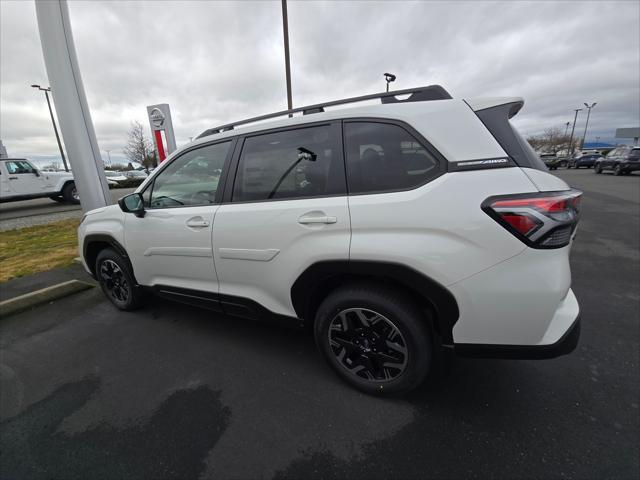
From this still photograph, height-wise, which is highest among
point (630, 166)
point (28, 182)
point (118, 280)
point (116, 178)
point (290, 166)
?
point (116, 178)

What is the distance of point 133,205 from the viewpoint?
2.83 metres

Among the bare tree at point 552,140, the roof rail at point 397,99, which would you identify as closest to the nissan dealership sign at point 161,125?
the roof rail at point 397,99

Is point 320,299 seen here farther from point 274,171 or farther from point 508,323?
point 508,323

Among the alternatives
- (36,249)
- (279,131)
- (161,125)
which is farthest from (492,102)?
(161,125)

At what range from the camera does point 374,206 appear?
69.7 inches

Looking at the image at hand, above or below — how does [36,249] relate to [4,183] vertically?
below

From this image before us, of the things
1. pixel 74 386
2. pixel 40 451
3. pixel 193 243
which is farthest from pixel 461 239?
pixel 74 386

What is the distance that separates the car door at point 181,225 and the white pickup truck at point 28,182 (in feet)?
40.7

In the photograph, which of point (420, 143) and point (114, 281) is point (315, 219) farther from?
point (114, 281)

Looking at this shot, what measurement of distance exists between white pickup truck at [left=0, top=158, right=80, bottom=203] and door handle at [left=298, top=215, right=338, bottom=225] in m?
14.2

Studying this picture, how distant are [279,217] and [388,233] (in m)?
0.74

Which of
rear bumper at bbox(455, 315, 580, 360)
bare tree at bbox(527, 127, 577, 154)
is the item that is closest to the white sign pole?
rear bumper at bbox(455, 315, 580, 360)

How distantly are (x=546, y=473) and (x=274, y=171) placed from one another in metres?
2.38

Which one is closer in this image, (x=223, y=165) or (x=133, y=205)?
(x=223, y=165)
